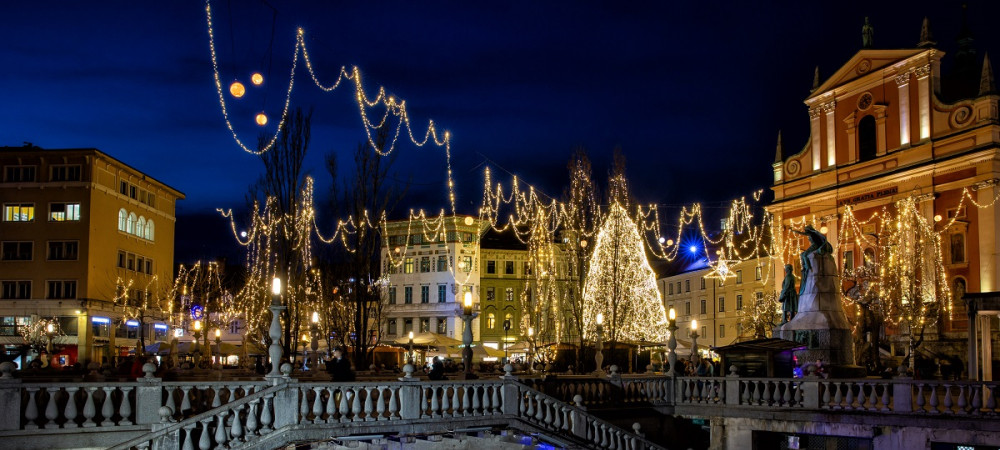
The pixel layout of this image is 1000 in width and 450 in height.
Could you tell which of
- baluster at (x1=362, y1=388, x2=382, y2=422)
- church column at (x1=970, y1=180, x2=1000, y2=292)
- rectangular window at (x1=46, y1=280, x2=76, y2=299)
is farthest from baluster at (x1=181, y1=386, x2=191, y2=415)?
rectangular window at (x1=46, y1=280, x2=76, y2=299)

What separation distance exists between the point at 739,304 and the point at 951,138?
3015cm

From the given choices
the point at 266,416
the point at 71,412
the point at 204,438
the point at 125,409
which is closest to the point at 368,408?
the point at 266,416

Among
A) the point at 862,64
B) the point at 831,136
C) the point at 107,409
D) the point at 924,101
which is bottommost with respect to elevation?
the point at 107,409

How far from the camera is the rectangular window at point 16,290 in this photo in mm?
54469

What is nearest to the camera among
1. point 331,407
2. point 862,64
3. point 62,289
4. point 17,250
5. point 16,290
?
point 331,407

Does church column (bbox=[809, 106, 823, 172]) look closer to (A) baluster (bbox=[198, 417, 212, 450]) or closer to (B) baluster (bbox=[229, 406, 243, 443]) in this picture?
(B) baluster (bbox=[229, 406, 243, 443])

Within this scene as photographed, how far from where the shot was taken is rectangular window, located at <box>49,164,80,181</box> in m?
54.7

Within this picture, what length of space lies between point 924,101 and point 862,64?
218 inches

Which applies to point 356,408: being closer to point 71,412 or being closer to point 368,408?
point 368,408

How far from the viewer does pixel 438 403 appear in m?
18.0

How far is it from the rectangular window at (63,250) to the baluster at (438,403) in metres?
44.1

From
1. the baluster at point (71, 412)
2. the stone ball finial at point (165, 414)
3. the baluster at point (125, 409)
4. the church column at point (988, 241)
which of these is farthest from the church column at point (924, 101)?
the baluster at point (71, 412)

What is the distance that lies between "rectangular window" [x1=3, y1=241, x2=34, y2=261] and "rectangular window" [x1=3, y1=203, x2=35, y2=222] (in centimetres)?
150

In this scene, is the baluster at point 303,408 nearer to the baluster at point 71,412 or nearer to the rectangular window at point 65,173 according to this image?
the baluster at point 71,412
